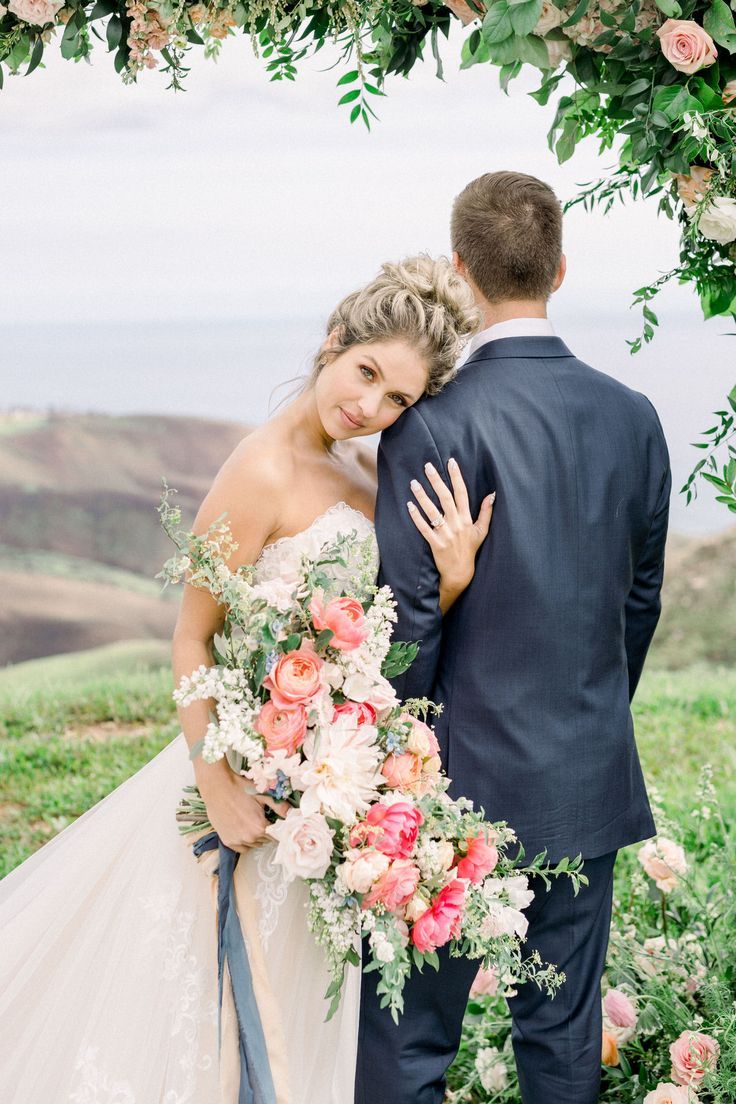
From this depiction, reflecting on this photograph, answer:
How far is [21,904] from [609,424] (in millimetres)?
1909

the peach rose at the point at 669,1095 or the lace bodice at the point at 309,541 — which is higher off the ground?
the lace bodice at the point at 309,541

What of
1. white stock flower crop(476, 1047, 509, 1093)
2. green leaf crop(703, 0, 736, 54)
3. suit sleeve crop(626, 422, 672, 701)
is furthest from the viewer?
white stock flower crop(476, 1047, 509, 1093)

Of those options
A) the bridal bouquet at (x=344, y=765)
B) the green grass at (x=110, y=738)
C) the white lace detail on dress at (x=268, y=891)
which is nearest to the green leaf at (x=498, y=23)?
the bridal bouquet at (x=344, y=765)

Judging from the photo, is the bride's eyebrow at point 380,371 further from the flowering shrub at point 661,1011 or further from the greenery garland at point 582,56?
the flowering shrub at point 661,1011

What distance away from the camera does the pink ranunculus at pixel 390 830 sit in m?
2.02

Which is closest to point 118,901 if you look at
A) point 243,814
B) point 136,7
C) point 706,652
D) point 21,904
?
point 21,904

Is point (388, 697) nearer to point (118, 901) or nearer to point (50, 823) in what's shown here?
point (118, 901)

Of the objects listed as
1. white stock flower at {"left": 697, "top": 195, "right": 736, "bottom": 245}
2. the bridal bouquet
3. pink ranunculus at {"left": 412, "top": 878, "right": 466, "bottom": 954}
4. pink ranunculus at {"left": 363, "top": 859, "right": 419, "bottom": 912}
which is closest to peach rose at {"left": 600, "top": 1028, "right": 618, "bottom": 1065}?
the bridal bouquet

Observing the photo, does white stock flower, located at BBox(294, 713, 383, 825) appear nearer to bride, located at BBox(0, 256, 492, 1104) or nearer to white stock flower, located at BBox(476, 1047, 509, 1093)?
bride, located at BBox(0, 256, 492, 1104)

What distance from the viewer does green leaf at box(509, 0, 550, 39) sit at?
2.14 metres

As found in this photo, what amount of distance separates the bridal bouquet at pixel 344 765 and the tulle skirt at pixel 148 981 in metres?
0.39

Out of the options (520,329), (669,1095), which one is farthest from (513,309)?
(669,1095)

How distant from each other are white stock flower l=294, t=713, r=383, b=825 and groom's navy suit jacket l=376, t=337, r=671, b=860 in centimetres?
33

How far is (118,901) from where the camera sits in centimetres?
258
